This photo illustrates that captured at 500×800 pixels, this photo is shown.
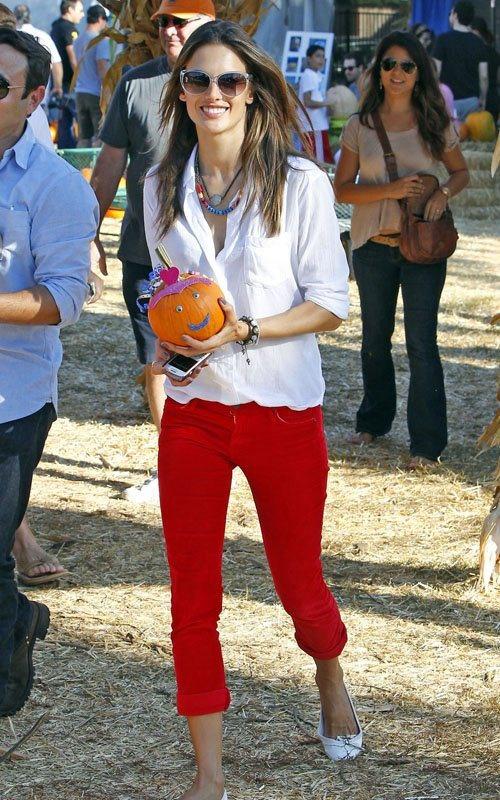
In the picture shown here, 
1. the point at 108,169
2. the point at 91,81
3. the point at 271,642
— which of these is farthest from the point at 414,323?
the point at 91,81

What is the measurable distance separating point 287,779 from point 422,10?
17.6 metres

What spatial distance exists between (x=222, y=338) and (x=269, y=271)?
Result: 252mm

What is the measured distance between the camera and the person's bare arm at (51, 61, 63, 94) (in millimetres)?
17455

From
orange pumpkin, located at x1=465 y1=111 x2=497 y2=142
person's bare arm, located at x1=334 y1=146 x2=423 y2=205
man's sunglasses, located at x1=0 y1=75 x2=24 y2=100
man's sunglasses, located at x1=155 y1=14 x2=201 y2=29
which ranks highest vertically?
man's sunglasses, located at x1=155 y1=14 x2=201 y2=29

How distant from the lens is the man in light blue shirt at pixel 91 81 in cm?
1559

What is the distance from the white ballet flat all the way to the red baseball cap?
338cm

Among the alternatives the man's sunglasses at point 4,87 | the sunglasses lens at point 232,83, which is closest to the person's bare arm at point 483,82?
the sunglasses lens at point 232,83

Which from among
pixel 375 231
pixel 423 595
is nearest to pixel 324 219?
pixel 423 595

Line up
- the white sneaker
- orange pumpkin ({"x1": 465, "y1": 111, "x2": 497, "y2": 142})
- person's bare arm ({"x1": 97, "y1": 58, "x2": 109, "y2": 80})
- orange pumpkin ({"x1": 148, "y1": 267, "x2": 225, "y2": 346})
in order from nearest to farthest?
orange pumpkin ({"x1": 148, "y1": 267, "x2": 225, "y2": 346}) → the white sneaker → person's bare arm ({"x1": 97, "y1": 58, "x2": 109, "y2": 80}) → orange pumpkin ({"x1": 465, "y1": 111, "x2": 497, "y2": 142})

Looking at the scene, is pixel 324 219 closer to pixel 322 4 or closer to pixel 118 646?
pixel 118 646

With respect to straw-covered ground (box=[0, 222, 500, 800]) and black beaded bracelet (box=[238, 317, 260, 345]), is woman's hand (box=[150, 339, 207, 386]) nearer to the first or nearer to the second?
black beaded bracelet (box=[238, 317, 260, 345])

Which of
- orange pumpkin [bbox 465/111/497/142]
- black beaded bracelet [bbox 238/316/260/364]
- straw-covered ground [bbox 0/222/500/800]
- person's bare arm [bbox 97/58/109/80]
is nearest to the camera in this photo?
black beaded bracelet [bbox 238/316/260/364]

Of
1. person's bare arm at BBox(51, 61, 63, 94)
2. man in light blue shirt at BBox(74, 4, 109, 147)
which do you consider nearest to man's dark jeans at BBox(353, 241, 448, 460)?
man in light blue shirt at BBox(74, 4, 109, 147)

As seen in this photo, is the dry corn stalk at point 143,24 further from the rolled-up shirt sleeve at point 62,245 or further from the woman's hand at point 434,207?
the rolled-up shirt sleeve at point 62,245
